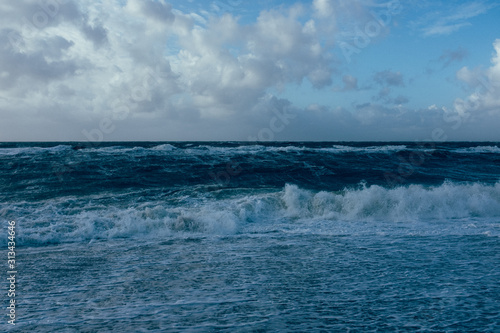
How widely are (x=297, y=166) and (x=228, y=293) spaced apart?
21.6 m

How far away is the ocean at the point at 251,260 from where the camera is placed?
4664mm

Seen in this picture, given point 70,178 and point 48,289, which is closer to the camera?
point 48,289

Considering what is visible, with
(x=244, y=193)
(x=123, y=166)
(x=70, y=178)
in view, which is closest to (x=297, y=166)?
(x=244, y=193)

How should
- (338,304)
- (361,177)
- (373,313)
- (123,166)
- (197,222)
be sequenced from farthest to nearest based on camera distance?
1. (123,166)
2. (361,177)
3. (197,222)
4. (338,304)
5. (373,313)

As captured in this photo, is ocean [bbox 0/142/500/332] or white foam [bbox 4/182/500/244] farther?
white foam [bbox 4/182/500/244]

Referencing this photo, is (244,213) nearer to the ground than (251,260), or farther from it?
farther from it

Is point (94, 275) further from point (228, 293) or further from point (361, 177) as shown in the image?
point (361, 177)

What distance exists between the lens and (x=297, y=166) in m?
26.6

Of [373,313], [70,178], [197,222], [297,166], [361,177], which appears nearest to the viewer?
[373,313]

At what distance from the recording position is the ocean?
15.3 feet

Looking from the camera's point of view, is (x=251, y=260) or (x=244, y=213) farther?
(x=244, y=213)

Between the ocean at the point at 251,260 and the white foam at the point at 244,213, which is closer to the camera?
the ocean at the point at 251,260

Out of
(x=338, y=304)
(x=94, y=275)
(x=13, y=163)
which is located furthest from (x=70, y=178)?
(x=338, y=304)

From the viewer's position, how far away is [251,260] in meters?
7.25
